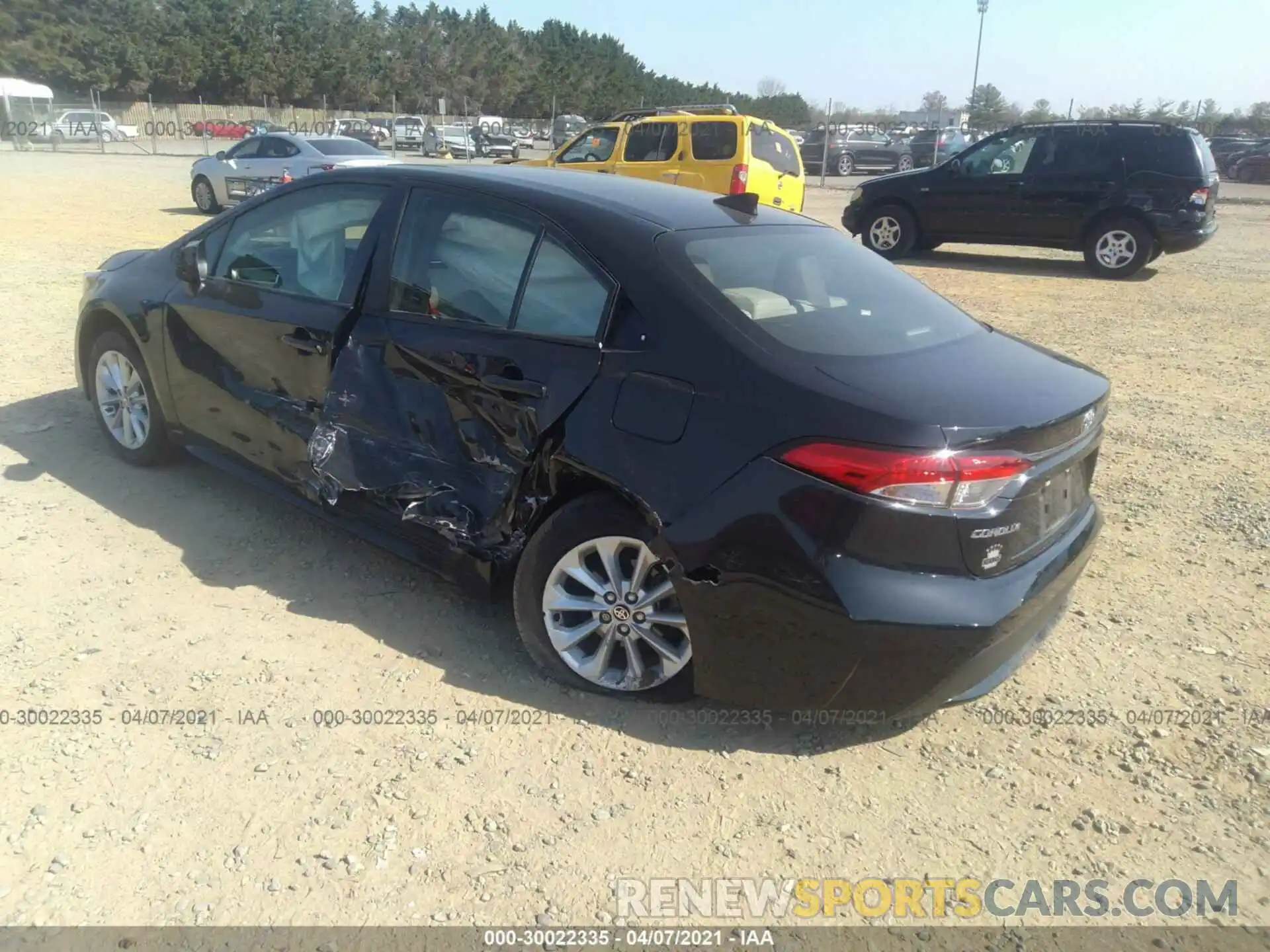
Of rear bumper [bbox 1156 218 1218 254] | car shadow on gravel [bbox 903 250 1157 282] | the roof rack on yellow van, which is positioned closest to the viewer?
rear bumper [bbox 1156 218 1218 254]

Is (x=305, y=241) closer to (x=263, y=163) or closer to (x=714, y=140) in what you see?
(x=714, y=140)

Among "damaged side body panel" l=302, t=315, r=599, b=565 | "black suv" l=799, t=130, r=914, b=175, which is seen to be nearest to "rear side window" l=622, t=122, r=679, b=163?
"damaged side body panel" l=302, t=315, r=599, b=565

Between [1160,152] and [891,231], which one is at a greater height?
[1160,152]

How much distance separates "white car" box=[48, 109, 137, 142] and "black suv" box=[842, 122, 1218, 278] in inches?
1633

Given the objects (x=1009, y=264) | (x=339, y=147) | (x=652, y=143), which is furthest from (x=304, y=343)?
(x=339, y=147)

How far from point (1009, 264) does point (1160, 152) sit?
2.37 meters

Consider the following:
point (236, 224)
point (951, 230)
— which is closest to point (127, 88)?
point (951, 230)

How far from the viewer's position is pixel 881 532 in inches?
98.5

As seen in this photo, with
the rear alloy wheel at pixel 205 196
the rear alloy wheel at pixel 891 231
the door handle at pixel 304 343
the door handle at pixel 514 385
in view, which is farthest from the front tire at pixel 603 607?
the rear alloy wheel at pixel 205 196

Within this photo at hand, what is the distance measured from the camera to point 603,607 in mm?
3041

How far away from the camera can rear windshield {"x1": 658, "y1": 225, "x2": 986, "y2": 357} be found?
115 inches

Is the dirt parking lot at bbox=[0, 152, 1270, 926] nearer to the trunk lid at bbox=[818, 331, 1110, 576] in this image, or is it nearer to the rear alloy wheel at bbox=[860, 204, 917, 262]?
the trunk lid at bbox=[818, 331, 1110, 576]

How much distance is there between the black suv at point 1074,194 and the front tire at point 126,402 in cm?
1150

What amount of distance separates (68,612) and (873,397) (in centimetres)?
301
